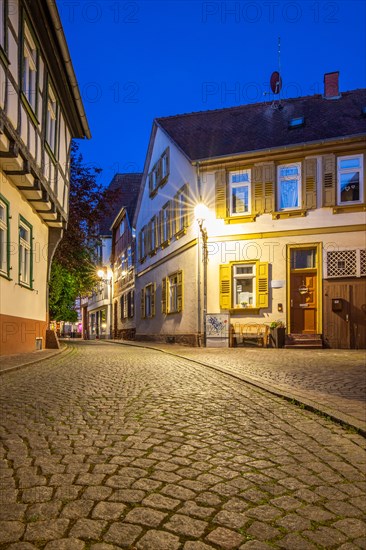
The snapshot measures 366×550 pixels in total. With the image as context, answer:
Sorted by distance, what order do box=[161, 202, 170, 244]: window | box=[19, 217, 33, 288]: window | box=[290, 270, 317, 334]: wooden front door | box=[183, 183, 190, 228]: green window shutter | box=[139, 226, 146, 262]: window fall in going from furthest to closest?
box=[139, 226, 146, 262]: window
box=[161, 202, 170, 244]: window
box=[183, 183, 190, 228]: green window shutter
box=[290, 270, 317, 334]: wooden front door
box=[19, 217, 33, 288]: window

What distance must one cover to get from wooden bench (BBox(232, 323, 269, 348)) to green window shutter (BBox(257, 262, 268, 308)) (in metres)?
0.74

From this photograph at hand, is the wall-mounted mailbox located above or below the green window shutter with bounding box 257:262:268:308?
below

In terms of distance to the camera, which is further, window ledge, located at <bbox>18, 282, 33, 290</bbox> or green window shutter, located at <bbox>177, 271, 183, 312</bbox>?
green window shutter, located at <bbox>177, 271, 183, 312</bbox>

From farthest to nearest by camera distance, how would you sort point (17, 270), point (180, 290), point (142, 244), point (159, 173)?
point (142, 244)
point (159, 173)
point (180, 290)
point (17, 270)

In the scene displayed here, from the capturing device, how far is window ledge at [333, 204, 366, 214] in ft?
55.7

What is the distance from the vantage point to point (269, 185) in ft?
59.4

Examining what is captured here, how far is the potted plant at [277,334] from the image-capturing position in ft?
56.6

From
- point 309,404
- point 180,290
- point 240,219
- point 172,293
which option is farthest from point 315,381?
point 172,293

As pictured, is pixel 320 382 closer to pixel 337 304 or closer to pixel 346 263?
pixel 337 304

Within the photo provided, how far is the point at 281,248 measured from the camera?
1784 centimetres

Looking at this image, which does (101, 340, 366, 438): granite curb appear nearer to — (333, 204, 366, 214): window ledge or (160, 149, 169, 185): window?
(333, 204, 366, 214): window ledge

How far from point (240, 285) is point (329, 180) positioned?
14.9 ft

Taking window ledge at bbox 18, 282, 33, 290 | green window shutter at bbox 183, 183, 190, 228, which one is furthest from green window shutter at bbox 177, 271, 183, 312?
window ledge at bbox 18, 282, 33, 290

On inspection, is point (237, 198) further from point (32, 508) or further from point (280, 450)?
point (32, 508)
